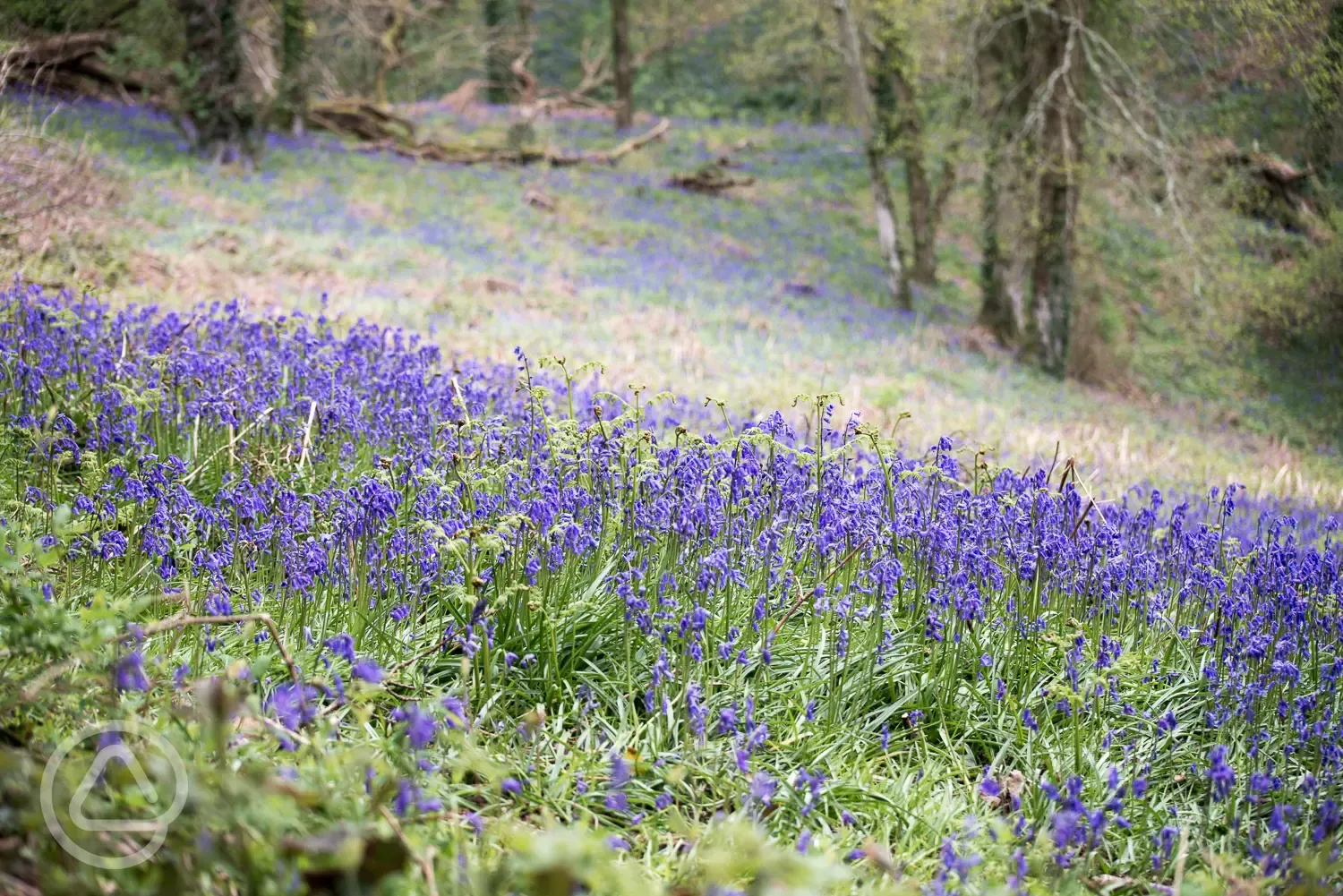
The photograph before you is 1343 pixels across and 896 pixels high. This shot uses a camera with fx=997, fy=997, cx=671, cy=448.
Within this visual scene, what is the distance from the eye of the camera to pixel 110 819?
188 cm

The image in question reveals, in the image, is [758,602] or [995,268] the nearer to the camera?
[758,602]

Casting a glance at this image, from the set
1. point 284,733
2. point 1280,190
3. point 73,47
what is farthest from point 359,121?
point 284,733

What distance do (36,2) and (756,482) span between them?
17551 mm

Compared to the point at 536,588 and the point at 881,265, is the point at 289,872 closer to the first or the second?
the point at 536,588

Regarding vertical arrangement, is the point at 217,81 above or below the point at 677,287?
above

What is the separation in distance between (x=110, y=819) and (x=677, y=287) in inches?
546

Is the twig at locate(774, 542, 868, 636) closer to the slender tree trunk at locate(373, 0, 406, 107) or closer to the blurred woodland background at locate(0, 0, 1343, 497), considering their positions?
the blurred woodland background at locate(0, 0, 1343, 497)

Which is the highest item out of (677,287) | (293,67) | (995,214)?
(293,67)

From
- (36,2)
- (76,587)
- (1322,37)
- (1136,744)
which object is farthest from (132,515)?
(36,2)

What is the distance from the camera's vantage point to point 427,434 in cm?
524

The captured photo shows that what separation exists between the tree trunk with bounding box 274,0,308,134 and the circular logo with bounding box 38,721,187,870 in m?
19.3

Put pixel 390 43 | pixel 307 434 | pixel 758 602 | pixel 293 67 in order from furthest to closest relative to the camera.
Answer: pixel 390 43
pixel 293 67
pixel 307 434
pixel 758 602

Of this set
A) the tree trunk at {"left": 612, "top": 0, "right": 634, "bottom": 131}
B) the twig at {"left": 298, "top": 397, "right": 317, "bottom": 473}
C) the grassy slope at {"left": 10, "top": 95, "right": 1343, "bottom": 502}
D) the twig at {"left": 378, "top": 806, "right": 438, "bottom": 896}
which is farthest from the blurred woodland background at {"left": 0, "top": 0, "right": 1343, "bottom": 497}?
the twig at {"left": 378, "top": 806, "right": 438, "bottom": 896}

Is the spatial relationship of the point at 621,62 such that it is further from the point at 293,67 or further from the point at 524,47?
the point at 293,67
